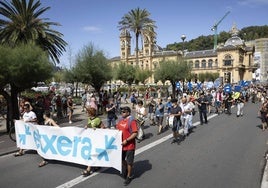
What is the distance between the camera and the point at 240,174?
699cm

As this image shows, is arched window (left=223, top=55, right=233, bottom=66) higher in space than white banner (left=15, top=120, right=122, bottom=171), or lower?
higher

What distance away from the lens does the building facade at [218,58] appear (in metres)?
101

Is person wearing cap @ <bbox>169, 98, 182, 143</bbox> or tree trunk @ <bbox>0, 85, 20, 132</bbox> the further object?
tree trunk @ <bbox>0, 85, 20, 132</bbox>

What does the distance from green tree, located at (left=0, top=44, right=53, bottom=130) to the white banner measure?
4818mm

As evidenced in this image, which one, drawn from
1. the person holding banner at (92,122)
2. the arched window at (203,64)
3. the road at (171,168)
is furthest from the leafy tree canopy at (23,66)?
the arched window at (203,64)

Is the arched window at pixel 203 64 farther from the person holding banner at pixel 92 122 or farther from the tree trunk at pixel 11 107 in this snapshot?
the person holding banner at pixel 92 122

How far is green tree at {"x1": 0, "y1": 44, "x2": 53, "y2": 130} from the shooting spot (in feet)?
40.4

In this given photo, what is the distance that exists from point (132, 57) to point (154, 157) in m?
105

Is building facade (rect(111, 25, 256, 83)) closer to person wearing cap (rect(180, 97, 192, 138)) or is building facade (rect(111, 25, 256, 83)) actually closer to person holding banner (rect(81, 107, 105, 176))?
person wearing cap (rect(180, 97, 192, 138))

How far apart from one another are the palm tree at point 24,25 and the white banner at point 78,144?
1344cm

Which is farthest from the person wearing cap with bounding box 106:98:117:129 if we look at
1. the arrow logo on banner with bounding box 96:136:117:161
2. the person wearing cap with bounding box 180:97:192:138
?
the arrow logo on banner with bounding box 96:136:117:161

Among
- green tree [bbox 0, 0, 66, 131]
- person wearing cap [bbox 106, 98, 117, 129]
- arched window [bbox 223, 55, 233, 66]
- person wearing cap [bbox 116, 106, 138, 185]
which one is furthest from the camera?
arched window [bbox 223, 55, 233, 66]

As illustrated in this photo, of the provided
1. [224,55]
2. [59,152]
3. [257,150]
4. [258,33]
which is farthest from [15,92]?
[258,33]

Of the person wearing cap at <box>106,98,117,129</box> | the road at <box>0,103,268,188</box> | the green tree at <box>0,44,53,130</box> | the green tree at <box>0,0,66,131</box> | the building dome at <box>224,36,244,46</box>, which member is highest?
the building dome at <box>224,36,244,46</box>
